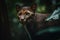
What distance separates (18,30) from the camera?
2.82 metres

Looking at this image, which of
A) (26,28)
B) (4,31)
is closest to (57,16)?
(26,28)

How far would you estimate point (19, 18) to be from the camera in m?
2.77

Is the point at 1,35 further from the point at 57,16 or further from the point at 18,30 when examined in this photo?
the point at 57,16

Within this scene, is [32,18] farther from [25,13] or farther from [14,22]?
[14,22]

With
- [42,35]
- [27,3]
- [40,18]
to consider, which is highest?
[27,3]

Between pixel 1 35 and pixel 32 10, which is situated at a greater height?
pixel 32 10

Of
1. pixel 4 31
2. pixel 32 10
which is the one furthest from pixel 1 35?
pixel 32 10

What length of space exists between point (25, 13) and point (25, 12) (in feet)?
0.03

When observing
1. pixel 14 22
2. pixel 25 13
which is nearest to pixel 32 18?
pixel 25 13

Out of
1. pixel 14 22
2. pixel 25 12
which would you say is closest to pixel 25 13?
pixel 25 12

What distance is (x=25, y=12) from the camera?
108 inches

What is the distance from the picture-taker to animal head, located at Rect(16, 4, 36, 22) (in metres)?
2.75

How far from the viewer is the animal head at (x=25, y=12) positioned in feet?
9.01

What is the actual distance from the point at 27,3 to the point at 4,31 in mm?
396
